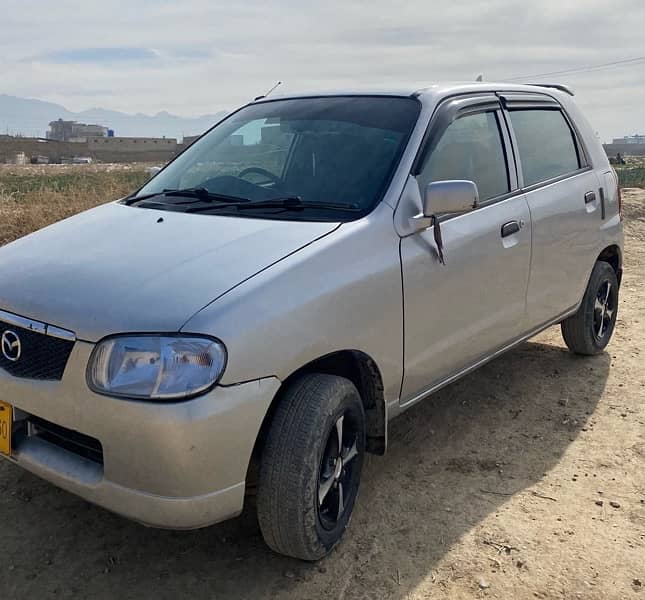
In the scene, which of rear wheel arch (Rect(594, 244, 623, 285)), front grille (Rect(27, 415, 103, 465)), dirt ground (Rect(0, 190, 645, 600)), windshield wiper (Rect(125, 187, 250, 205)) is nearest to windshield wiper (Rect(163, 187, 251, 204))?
windshield wiper (Rect(125, 187, 250, 205))

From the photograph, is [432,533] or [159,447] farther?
[432,533]

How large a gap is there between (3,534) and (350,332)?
1.69m

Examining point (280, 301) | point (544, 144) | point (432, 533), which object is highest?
point (544, 144)

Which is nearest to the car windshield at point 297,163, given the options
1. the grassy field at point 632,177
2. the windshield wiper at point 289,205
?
the windshield wiper at point 289,205

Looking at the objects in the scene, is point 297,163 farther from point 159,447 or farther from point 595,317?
point 595,317

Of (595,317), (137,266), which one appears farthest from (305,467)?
(595,317)

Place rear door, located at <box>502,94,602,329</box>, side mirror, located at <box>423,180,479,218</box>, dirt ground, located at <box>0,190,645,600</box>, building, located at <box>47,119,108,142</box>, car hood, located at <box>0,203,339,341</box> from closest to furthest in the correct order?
1. car hood, located at <box>0,203,339,341</box>
2. dirt ground, located at <box>0,190,645,600</box>
3. side mirror, located at <box>423,180,479,218</box>
4. rear door, located at <box>502,94,602,329</box>
5. building, located at <box>47,119,108,142</box>

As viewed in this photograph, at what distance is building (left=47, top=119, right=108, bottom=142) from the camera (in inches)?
4707

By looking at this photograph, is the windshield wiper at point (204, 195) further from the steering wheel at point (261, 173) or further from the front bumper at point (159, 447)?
the front bumper at point (159, 447)

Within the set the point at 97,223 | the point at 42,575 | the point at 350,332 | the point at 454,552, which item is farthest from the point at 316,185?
the point at 42,575

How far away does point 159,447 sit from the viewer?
7.10ft

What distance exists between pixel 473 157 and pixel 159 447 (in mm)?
2239

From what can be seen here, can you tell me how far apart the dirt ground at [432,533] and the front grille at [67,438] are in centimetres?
55

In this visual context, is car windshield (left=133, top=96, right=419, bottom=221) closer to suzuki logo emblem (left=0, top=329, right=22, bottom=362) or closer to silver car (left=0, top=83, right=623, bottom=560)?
silver car (left=0, top=83, right=623, bottom=560)
